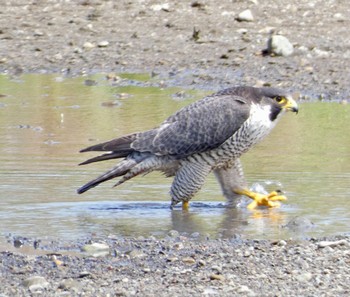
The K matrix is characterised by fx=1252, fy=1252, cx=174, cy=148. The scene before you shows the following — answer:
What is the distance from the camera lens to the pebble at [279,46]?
15344mm

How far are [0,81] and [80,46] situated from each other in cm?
201

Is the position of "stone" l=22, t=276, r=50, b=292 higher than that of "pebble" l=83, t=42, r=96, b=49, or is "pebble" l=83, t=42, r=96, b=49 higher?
"stone" l=22, t=276, r=50, b=292

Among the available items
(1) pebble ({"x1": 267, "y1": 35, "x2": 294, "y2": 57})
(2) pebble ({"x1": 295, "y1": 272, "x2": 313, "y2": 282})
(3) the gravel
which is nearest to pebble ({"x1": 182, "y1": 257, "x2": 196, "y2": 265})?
(3) the gravel

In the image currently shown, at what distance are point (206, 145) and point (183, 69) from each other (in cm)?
655

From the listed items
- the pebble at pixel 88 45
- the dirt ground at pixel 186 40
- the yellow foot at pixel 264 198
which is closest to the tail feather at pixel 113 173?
the yellow foot at pixel 264 198

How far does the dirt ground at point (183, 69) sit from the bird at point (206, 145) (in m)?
1.25

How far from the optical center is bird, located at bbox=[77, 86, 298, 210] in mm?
8789

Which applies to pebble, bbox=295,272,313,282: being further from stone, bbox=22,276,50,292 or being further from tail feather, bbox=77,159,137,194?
tail feather, bbox=77,159,137,194

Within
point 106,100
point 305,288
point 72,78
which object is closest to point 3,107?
point 106,100

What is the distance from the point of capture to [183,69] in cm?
1532

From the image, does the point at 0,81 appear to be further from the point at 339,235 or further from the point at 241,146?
the point at 339,235

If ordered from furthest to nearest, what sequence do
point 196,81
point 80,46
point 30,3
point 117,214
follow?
1. point 30,3
2. point 80,46
3. point 196,81
4. point 117,214

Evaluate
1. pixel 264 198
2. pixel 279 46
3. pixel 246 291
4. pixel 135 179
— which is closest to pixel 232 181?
pixel 264 198

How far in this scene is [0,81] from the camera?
1499cm
